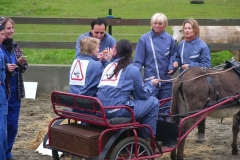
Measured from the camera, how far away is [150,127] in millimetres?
6000

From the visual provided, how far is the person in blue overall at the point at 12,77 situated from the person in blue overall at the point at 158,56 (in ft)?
4.89

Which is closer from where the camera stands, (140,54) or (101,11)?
(140,54)

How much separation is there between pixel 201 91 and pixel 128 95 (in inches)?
42.9

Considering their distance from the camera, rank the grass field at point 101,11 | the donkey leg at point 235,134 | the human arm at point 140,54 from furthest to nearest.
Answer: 1. the grass field at point 101,11
2. the donkey leg at point 235,134
3. the human arm at point 140,54

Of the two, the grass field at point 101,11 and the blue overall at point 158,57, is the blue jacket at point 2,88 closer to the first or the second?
the blue overall at point 158,57

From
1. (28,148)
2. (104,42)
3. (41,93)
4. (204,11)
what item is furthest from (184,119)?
(204,11)

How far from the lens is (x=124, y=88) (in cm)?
585

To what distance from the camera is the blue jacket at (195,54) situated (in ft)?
23.6

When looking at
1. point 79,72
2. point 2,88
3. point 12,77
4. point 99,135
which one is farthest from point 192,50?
point 2,88

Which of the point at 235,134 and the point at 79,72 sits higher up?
the point at 79,72

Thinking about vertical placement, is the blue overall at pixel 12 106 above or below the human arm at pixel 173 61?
below

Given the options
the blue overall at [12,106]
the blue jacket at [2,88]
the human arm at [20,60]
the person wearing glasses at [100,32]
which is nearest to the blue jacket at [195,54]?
the person wearing glasses at [100,32]

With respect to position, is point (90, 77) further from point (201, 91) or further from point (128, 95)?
point (201, 91)

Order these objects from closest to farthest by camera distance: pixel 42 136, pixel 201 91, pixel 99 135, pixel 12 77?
1. pixel 99 135
2. pixel 201 91
3. pixel 12 77
4. pixel 42 136
